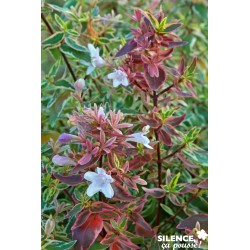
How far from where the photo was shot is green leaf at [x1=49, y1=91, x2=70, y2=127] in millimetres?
Answer: 1302

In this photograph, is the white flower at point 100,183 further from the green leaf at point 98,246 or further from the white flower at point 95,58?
the white flower at point 95,58

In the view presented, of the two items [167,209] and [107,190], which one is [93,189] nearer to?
[107,190]

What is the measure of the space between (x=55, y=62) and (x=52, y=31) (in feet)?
0.28

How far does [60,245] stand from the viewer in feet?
3.47

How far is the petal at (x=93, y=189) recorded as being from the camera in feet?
3.23

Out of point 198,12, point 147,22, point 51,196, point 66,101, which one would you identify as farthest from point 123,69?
point 198,12

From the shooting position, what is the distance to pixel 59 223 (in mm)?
1191

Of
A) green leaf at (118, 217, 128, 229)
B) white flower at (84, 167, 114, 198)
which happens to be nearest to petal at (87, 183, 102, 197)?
white flower at (84, 167, 114, 198)

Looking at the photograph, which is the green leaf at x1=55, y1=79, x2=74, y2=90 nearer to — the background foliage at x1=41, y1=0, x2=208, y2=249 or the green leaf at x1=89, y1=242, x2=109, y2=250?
the background foliage at x1=41, y1=0, x2=208, y2=249

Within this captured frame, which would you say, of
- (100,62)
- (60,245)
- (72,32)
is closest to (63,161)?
(60,245)

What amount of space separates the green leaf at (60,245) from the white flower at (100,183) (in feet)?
0.44

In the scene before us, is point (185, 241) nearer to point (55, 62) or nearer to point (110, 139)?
point (110, 139)

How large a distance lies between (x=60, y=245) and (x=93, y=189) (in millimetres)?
169

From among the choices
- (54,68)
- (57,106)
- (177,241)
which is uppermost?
(54,68)
